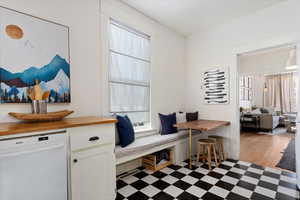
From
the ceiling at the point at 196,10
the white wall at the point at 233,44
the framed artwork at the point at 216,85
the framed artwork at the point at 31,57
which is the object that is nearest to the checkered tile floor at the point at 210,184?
the white wall at the point at 233,44

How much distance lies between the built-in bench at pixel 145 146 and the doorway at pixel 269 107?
4.86 ft

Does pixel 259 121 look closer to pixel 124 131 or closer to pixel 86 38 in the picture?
pixel 124 131

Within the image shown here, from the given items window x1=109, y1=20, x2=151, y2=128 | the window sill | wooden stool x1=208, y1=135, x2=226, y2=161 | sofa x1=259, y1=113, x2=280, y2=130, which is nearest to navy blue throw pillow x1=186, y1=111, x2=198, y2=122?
wooden stool x1=208, y1=135, x2=226, y2=161

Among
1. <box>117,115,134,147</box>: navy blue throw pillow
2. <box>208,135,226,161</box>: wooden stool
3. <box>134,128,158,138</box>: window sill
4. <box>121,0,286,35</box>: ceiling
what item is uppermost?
<box>121,0,286,35</box>: ceiling

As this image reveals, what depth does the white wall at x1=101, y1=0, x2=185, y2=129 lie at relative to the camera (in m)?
2.36

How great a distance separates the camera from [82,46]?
2088 mm

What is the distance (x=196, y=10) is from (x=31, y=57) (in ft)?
8.86

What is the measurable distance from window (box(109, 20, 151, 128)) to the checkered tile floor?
3.23 ft

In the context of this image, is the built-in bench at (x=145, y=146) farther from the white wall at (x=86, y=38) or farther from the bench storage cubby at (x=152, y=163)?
the white wall at (x=86, y=38)

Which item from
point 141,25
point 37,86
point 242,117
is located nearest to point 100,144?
point 37,86

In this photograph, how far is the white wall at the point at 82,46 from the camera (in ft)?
6.10

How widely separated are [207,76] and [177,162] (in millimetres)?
2033

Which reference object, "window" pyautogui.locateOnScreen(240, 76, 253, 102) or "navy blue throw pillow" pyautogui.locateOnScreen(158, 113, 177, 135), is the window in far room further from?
"navy blue throw pillow" pyautogui.locateOnScreen(158, 113, 177, 135)

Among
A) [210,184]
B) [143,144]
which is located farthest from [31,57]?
[210,184]
